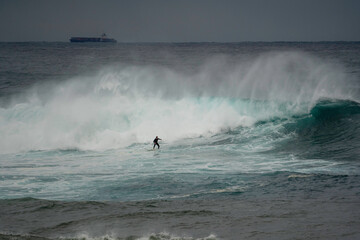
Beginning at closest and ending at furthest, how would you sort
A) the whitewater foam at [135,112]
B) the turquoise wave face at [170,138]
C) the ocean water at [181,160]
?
1. the ocean water at [181,160]
2. the turquoise wave face at [170,138]
3. the whitewater foam at [135,112]

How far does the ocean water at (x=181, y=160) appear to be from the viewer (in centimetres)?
1116

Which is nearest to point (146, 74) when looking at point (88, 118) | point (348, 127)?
point (88, 118)

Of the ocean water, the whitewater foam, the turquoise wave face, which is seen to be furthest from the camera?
the whitewater foam

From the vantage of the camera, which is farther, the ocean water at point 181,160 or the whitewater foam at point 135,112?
the whitewater foam at point 135,112

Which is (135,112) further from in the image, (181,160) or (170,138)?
(181,160)

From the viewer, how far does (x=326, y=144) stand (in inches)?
808

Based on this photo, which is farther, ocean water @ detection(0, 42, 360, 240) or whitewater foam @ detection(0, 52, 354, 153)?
whitewater foam @ detection(0, 52, 354, 153)

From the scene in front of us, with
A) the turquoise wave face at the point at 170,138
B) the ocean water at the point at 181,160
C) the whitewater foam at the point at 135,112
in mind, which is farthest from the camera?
the whitewater foam at the point at 135,112

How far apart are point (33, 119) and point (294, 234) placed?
19416mm

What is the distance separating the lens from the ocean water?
11164mm

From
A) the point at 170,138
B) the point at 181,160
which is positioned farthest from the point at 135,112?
the point at 181,160

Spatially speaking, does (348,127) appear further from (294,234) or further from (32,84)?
(32,84)

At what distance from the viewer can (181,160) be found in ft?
60.1

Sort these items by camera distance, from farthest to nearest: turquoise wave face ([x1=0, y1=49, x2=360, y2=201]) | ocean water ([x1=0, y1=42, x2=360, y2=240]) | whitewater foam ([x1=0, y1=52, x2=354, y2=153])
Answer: whitewater foam ([x1=0, y1=52, x2=354, y2=153]), turquoise wave face ([x1=0, y1=49, x2=360, y2=201]), ocean water ([x1=0, y1=42, x2=360, y2=240])
